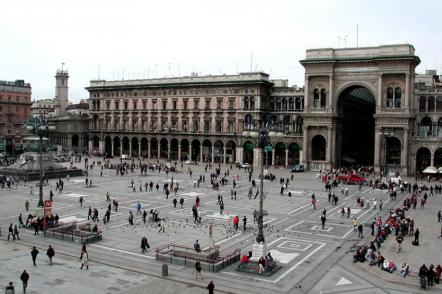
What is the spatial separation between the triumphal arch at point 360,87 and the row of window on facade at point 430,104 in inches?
114

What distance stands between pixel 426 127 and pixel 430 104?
3640 mm

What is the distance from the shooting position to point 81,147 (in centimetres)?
12550

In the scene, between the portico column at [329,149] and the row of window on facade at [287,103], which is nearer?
the portico column at [329,149]

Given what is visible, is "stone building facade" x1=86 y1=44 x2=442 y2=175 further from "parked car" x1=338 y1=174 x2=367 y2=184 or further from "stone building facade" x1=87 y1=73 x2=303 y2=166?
"parked car" x1=338 y1=174 x2=367 y2=184

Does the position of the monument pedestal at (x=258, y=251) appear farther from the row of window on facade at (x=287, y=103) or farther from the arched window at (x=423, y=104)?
the row of window on facade at (x=287, y=103)

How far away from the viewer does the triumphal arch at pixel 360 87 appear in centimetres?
7750

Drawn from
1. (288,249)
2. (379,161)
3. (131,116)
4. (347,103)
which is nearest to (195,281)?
(288,249)

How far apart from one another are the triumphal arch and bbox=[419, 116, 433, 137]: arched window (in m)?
3.36

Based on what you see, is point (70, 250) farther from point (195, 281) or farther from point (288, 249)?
point (288, 249)

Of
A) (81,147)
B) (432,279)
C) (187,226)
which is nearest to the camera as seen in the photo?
(432,279)

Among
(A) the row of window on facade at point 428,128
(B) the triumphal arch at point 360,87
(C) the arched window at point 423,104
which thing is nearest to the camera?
(B) the triumphal arch at point 360,87

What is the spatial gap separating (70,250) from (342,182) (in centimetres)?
4698

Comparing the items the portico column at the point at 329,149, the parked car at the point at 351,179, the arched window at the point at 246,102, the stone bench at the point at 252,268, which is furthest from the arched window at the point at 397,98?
the stone bench at the point at 252,268

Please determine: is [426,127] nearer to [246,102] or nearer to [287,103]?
[287,103]
